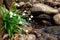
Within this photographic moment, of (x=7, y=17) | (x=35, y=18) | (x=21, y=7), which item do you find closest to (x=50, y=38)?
(x=7, y=17)

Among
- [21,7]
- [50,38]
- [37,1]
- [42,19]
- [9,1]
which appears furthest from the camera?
[37,1]

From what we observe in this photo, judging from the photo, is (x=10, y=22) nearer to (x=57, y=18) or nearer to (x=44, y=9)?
(x=57, y=18)

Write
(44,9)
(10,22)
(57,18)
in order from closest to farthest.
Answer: (10,22)
(57,18)
(44,9)

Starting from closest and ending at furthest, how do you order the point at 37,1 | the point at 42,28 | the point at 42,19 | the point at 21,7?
the point at 42,28 < the point at 42,19 < the point at 21,7 < the point at 37,1

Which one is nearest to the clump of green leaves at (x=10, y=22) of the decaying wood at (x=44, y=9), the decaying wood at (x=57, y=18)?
the decaying wood at (x=57, y=18)

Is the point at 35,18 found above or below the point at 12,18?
below

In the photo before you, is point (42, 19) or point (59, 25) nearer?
point (59, 25)

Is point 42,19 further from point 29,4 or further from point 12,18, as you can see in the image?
point 12,18

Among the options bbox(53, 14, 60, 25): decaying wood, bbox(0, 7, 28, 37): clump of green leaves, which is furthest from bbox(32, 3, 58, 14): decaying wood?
bbox(0, 7, 28, 37): clump of green leaves

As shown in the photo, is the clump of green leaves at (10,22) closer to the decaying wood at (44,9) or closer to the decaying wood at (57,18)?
the decaying wood at (57,18)

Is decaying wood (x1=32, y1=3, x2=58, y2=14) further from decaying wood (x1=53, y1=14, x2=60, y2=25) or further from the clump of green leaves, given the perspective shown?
the clump of green leaves

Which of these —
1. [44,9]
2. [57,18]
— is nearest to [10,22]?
[57,18]
